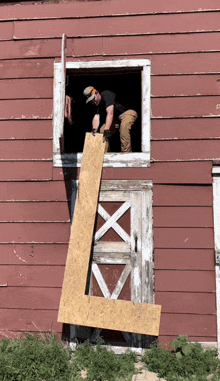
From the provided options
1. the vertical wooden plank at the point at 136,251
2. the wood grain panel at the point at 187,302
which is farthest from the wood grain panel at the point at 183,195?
the wood grain panel at the point at 187,302

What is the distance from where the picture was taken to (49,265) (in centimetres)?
472

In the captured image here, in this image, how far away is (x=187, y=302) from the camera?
450 centimetres

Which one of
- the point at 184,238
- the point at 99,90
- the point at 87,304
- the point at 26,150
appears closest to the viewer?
the point at 87,304

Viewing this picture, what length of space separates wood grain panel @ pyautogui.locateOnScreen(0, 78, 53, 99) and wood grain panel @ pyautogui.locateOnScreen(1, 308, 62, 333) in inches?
118

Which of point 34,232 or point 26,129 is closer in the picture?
point 34,232

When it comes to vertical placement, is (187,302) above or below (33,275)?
below

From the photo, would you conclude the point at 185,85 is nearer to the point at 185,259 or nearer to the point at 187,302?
the point at 185,259

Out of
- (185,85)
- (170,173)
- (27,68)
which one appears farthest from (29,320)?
(185,85)

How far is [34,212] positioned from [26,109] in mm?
1479

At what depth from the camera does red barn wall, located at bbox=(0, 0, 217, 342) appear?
457 centimetres

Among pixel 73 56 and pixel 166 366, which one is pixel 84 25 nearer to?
pixel 73 56

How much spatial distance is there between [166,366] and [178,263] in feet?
4.05

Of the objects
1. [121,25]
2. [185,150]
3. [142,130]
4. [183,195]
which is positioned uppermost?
[121,25]

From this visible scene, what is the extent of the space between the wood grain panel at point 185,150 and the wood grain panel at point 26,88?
1722 millimetres
